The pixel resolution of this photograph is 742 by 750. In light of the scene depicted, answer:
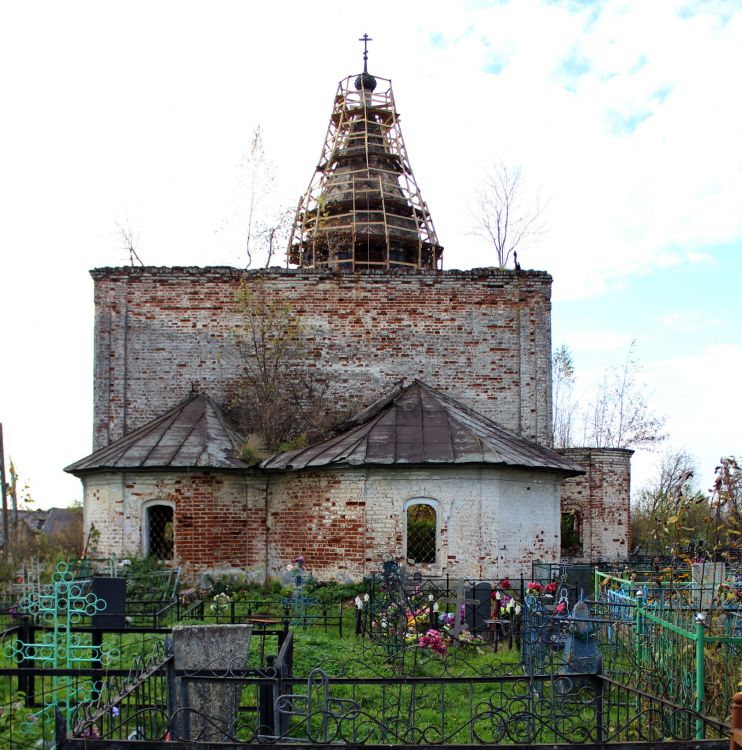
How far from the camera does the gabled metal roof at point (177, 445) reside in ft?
58.9

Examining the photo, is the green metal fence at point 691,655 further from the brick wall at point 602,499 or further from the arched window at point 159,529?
the brick wall at point 602,499

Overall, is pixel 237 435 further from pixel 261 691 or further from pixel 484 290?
pixel 261 691

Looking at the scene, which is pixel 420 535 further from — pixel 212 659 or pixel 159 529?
pixel 212 659

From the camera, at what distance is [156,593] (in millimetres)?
16062

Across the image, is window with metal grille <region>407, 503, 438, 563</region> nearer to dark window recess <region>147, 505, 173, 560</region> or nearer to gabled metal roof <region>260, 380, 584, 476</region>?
gabled metal roof <region>260, 380, 584, 476</region>

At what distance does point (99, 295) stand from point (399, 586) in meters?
11.8

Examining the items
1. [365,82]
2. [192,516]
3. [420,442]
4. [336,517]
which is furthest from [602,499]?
[365,82]

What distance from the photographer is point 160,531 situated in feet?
59.7

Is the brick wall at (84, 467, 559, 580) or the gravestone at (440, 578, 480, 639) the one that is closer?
the gravestone at (440, 578, 480, 639)

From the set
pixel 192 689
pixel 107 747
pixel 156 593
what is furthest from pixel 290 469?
pixel 107 747

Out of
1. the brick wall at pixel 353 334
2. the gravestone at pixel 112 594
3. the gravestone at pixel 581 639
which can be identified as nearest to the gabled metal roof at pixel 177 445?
the brick wall at pixel 353 334

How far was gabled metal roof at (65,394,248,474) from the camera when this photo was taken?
58.9 ft

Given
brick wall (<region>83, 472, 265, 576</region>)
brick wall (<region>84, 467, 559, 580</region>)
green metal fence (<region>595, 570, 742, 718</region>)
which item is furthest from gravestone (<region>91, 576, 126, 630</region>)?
green metal fence (<region>595, 570, 742, 718</region>)

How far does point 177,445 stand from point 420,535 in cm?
518
